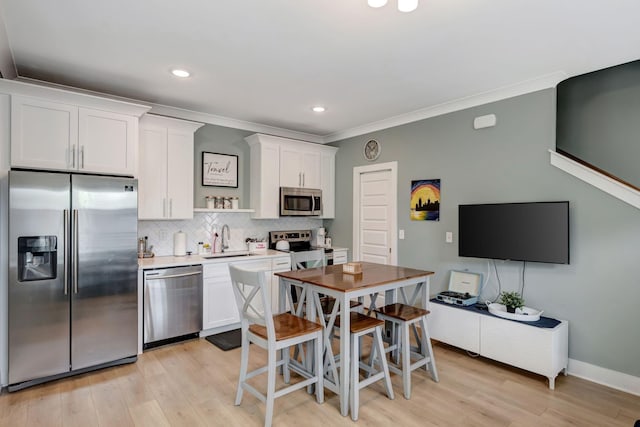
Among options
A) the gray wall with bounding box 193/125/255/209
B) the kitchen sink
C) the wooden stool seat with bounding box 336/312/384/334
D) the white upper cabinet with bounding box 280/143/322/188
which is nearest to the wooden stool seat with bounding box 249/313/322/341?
the wooden stool seat with bounding box 336/312/384/334

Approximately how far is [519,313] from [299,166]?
128 inches

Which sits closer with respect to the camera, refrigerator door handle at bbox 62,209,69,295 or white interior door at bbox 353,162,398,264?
refrigerator door handle at bbox 62,209,69,295

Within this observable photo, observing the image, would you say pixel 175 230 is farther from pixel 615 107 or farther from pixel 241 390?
pixel 615 107

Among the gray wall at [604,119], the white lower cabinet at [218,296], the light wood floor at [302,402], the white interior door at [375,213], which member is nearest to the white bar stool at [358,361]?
the light wood floor at [302,402]

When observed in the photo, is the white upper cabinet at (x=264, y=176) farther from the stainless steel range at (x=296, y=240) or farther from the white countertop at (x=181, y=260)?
the white countertop at (x=181, y=260)

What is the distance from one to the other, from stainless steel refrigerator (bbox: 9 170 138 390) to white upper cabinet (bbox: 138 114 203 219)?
61 centimetres

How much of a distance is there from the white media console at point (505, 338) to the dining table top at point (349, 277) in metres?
0.79

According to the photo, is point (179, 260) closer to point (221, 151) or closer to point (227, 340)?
point (227, 340)

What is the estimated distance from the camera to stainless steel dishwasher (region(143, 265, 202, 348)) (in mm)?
3508

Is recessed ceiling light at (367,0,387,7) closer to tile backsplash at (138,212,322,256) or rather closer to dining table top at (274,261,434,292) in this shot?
dining table top at (274,261,434,292)

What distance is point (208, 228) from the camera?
14.9 feet

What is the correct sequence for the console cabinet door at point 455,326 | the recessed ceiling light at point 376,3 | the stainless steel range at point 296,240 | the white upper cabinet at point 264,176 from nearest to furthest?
the recessed ceiling light at point 376,3 < the console cabinet door at point 455,326 < the white upper cabinet at point 264,176 < the stainless steel range at point 296,240

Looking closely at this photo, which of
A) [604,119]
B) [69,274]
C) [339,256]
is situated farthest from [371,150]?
[69,274]

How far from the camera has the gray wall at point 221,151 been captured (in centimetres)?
443
